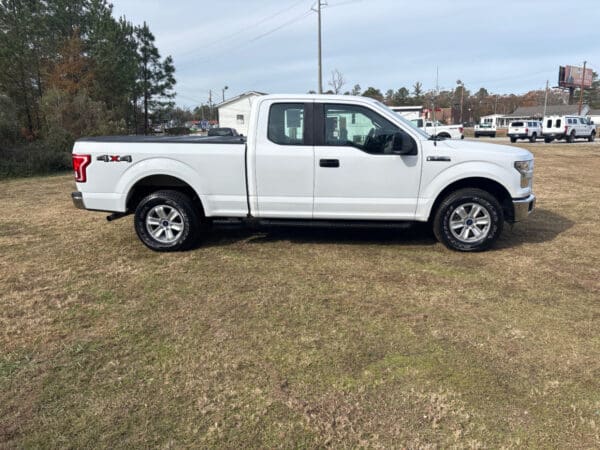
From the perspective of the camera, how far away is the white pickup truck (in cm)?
500

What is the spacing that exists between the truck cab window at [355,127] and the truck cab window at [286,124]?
0.31 m

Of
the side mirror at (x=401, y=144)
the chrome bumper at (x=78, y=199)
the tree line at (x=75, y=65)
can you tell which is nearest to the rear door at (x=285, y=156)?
the side mirror at (x=401, y=144)

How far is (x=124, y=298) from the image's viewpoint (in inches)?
158

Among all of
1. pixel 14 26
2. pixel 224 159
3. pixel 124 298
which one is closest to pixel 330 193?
pixel 224 159

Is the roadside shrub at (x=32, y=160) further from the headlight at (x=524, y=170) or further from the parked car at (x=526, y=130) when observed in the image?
the parked car at (x=526, y=130)

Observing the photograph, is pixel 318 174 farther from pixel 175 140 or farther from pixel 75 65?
pixel 75 65

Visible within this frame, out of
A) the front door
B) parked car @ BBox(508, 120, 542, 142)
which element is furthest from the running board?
parked car @ BBox(508, 120, 542, 142)

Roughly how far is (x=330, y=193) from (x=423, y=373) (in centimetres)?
269

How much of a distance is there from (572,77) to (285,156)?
86.2 m

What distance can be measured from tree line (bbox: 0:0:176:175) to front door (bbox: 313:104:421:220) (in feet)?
56.0

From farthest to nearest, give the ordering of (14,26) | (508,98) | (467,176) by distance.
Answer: (508,98) → (14,26) → (467,176)

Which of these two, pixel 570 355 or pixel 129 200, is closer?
pixel 570 355

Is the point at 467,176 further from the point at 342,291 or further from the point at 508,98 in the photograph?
the point at 508,98

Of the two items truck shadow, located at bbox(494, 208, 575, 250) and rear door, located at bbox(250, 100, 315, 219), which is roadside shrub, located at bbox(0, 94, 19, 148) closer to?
rear door, located at bbox(250, 100, 315, 219)
